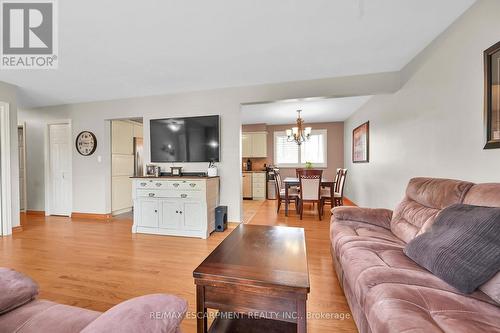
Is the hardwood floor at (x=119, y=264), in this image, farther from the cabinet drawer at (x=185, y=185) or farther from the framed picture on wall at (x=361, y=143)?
the framed picture on wall at (x=361, y=143)

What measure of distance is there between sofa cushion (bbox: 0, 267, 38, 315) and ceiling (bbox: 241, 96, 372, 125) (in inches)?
151

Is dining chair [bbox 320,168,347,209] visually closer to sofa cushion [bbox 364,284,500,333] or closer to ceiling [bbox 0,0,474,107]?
ceiling [bbox 0,0,474,107]

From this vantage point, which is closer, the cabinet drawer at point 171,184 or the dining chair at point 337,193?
the cabinet drawer at point 171,184

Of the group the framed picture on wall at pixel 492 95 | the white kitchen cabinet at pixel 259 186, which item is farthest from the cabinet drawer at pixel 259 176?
the framed picture on wall at pixel 492 95

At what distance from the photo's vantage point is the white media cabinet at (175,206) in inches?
125

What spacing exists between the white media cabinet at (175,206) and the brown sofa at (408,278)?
6.23 ft

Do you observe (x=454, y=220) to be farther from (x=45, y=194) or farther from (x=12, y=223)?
(x=45, y=194)

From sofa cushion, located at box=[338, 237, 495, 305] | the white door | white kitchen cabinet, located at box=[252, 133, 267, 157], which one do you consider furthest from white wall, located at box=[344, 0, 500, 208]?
the white door

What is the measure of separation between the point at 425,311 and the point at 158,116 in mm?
4073

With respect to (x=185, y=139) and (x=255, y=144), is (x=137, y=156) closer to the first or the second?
(x=185, y=139)

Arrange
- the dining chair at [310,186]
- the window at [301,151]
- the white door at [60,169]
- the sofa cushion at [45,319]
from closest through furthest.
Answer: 1. the sofa cushion at [45,319]
2. the dining chair at [310,186]
3. the white door at [60,169]
4. the window at [301,151]

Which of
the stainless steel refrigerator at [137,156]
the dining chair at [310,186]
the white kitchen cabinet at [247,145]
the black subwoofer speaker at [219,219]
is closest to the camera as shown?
the black subwoofer speaker at [219,219]

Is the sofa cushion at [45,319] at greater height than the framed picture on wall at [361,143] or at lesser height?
lesser

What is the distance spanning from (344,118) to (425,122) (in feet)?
12.7
